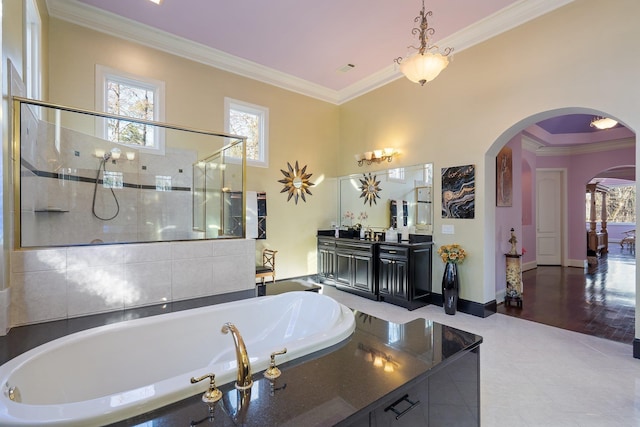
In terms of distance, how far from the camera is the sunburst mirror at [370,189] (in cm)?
530

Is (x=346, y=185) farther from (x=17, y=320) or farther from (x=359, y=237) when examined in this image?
(x=17, y=320)

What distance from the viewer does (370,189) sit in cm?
540

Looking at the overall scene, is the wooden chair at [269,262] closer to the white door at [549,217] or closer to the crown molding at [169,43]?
the crown molding at [169,43]

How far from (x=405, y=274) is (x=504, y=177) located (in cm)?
247

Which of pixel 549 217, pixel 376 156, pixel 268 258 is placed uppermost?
pixel 376 156

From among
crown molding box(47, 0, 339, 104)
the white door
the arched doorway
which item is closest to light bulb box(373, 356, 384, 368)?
crown molding box(47, 0, 339, 104)

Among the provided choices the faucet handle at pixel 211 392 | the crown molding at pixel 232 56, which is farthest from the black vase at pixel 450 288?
the faucet handle at pixel 211 392

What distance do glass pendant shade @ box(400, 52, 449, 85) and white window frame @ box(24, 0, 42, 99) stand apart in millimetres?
3373

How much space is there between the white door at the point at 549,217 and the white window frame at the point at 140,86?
839cm

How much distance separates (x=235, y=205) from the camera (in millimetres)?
3391

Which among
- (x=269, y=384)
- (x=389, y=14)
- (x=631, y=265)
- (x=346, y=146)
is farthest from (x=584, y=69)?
(x=631, y=265)

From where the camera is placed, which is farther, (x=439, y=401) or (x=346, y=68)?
(x=346, y=68)

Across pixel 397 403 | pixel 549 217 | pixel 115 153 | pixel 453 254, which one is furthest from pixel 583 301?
pixel 115 153

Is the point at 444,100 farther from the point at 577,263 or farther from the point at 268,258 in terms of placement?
the point at 577,263
